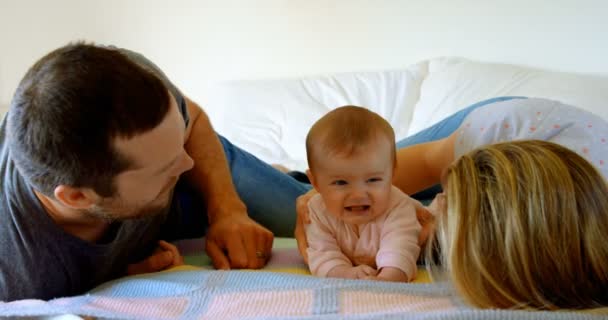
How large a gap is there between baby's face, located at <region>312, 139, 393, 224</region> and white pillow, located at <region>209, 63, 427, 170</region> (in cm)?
81

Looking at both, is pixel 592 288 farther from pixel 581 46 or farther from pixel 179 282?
pixel 581 46

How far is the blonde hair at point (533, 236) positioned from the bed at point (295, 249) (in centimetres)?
4

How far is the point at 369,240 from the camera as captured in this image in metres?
0.95

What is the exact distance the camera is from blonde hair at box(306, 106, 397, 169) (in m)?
0.90

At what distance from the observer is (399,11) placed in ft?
6.68

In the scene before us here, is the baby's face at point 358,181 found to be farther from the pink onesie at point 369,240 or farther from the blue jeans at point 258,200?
the blue jeans at point 258,200

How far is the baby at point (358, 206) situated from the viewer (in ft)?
2.95

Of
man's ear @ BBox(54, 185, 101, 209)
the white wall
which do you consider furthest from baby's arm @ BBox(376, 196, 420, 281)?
the white wall

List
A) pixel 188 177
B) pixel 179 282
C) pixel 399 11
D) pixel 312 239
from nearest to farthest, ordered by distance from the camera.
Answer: pixel 179 282
pixel 312 239
pixel 188 177
pixel 399 11

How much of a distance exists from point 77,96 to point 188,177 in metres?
0.55

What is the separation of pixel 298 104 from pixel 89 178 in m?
1.27

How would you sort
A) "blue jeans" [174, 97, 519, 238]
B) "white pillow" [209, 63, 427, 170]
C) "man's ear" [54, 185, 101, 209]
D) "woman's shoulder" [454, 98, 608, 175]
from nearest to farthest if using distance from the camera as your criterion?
"man's ear" [54, 185, 101, 209]
"woman's shoulder" [454, 98, 608, 175]
"blue jeans" [174, 97, 519, 238]
"white pillow" [209, 63, 427, 170]

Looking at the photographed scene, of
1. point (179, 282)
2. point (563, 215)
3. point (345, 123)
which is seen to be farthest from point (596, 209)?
point (179, 282)

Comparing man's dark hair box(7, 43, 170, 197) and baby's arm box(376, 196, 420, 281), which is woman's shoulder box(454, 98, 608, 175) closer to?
baby's arm box(376, 196, 420, 281)
